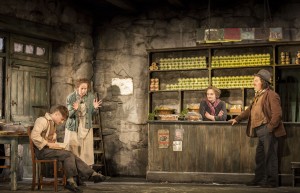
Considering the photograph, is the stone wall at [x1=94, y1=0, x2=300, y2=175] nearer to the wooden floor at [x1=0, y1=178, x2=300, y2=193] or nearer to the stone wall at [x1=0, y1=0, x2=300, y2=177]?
the stone wall at [x1=0, y1=0, x2=300, y2=177]

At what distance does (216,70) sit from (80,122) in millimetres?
3308

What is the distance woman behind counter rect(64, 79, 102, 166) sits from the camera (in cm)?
754

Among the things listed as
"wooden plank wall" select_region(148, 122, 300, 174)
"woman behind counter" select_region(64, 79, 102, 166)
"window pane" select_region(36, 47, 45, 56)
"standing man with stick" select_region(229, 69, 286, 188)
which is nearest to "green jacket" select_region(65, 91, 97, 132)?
"woman behind counter" select_region(64, 79, 102, 166)

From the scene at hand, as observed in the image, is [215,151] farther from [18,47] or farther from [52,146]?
[18,47]

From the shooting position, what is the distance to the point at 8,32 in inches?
336

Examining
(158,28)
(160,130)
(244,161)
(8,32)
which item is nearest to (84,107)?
(160,130)

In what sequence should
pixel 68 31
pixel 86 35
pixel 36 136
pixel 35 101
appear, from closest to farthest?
pixel 36 136 → pixel 35 101 → pixel 68 31 → pixel 86 35

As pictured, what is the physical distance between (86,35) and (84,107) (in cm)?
303

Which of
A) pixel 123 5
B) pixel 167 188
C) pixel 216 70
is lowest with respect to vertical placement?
pixel 167 188

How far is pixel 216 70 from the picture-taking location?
32.8ft

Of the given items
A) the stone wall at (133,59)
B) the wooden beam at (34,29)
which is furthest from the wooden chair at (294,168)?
the wooden beam at (34,29)

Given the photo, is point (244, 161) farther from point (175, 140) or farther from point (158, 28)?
point (158, 28)

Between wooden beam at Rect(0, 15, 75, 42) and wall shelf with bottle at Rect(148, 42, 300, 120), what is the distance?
165cm

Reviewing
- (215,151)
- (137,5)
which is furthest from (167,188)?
(137,5)
